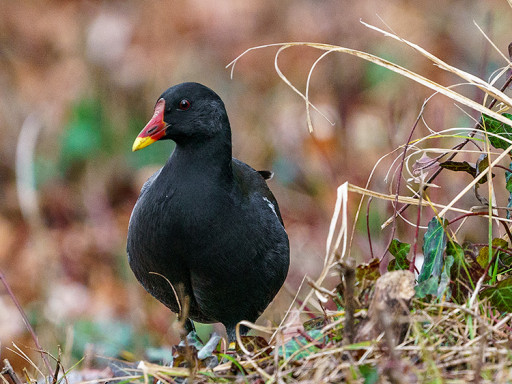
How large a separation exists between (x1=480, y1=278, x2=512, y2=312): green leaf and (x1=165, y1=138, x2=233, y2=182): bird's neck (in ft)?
4.49

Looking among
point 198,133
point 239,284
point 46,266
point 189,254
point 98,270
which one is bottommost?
point 98,270

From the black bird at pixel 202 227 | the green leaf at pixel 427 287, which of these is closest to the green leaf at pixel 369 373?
the green leaf at pixel 427 287

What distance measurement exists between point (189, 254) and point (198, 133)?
1.78ft

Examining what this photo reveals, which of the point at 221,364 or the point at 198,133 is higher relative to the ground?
the point at 198,133

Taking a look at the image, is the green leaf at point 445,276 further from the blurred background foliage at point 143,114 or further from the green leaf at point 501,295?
the blurred background foliage at point 143,114

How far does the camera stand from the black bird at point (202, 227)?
9.96 feet

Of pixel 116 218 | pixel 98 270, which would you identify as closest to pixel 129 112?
pixel 116 218

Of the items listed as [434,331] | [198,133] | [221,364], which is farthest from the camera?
[198,133]

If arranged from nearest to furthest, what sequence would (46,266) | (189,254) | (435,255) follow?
(435,255)
(189,254)
(46,266)

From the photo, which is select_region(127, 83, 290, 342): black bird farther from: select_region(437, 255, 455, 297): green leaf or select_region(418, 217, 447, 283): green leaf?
select_region(437, 255, 455, 297): green leaf

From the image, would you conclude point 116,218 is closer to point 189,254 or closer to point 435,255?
point 189,254

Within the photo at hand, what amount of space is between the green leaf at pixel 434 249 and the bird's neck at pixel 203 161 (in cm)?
112

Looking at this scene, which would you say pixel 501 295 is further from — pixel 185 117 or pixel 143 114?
pixel 143 114

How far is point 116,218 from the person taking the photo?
Result: 742 centimetres
